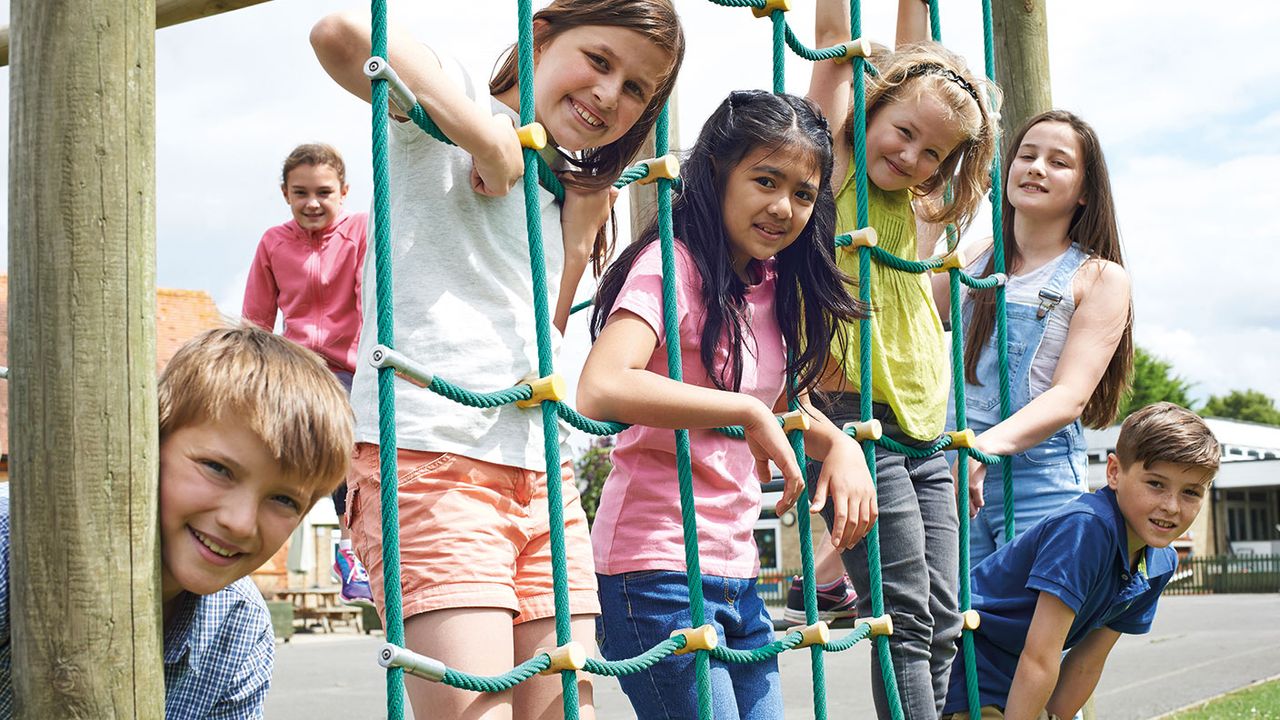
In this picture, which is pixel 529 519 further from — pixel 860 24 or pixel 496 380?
pixel 860 24

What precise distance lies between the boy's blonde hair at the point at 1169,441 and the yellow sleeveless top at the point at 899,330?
464mm


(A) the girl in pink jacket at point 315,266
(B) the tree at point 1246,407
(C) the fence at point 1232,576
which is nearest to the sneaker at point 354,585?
(A) the girl in pink jacket at point 315,266

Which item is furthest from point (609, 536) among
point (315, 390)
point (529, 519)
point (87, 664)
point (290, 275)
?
point (290, 275)

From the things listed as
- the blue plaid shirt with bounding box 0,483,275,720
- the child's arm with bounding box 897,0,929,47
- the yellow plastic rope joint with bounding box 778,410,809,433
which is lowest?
the blue plaid shirt with bounding box 0,483,275,720

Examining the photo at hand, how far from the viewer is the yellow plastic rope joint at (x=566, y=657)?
1771 mm

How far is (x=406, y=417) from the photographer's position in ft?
5.72

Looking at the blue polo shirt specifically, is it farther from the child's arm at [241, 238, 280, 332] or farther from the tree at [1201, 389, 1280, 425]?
the tree at [1201, 389, 1280, 425]

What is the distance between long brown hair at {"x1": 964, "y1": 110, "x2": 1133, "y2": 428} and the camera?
3.00m

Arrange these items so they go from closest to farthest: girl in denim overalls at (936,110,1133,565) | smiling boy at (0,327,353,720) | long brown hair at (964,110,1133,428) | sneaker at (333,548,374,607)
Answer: smiling boy at (0,327,353,720) < girl in denim overalls at (936,110,1133,565) < long brown hair at (964,110,1133,428) < sneaker at (333,548,374,607)

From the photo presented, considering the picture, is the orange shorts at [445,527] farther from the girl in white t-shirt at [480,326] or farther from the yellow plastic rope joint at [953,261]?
the yellow plastic rope joint at [953,261]

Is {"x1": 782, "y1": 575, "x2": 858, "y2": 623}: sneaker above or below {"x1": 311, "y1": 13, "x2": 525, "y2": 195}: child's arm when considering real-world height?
below

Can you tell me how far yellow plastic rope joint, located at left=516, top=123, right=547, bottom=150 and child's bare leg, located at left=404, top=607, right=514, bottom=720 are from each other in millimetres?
589

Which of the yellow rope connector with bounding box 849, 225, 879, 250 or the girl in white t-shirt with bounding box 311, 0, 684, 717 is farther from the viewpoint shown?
the yellow rope connector with bounding box 849, 225, 879, 250

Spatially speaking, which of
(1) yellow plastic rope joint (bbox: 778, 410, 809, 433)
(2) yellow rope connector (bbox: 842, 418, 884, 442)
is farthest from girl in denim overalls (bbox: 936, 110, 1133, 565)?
(1) yellow plastic rope joint (bbox: 778, 410, 809, 433)
